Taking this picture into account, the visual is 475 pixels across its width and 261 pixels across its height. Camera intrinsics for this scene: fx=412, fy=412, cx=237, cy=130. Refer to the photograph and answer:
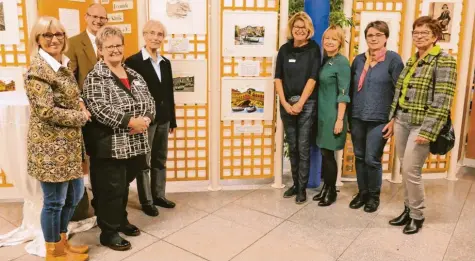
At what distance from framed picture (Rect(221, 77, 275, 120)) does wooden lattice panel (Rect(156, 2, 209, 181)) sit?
189mm

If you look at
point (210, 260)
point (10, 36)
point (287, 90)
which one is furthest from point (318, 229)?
point (10, 36)

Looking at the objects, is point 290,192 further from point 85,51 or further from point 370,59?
point 85,51

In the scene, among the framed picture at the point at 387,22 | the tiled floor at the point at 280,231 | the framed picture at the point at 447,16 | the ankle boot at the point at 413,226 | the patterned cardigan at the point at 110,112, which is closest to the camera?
the patterned cardigan at the point at 110,112

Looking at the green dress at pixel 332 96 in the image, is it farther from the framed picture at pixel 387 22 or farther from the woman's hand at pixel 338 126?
the framed picture at pixel 387 22

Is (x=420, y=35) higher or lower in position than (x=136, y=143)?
higher

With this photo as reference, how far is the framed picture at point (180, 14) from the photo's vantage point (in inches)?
143

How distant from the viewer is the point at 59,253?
8.27 ft

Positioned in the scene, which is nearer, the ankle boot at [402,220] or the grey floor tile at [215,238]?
the grey floor tile at [215,238]

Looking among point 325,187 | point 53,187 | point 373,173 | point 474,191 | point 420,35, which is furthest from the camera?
point 474,191

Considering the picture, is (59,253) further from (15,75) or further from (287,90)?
(287,90)

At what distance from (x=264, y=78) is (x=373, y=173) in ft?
4.22

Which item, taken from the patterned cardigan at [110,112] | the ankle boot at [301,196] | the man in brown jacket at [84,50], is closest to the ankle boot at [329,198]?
the ankle boot at [301,196]

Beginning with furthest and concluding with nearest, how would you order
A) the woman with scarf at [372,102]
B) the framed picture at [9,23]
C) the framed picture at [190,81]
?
the framed picture at [190,81] < the framed picture at [9,23] < the woman with scarf at [372,102]

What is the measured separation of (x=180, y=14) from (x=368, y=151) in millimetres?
1995
